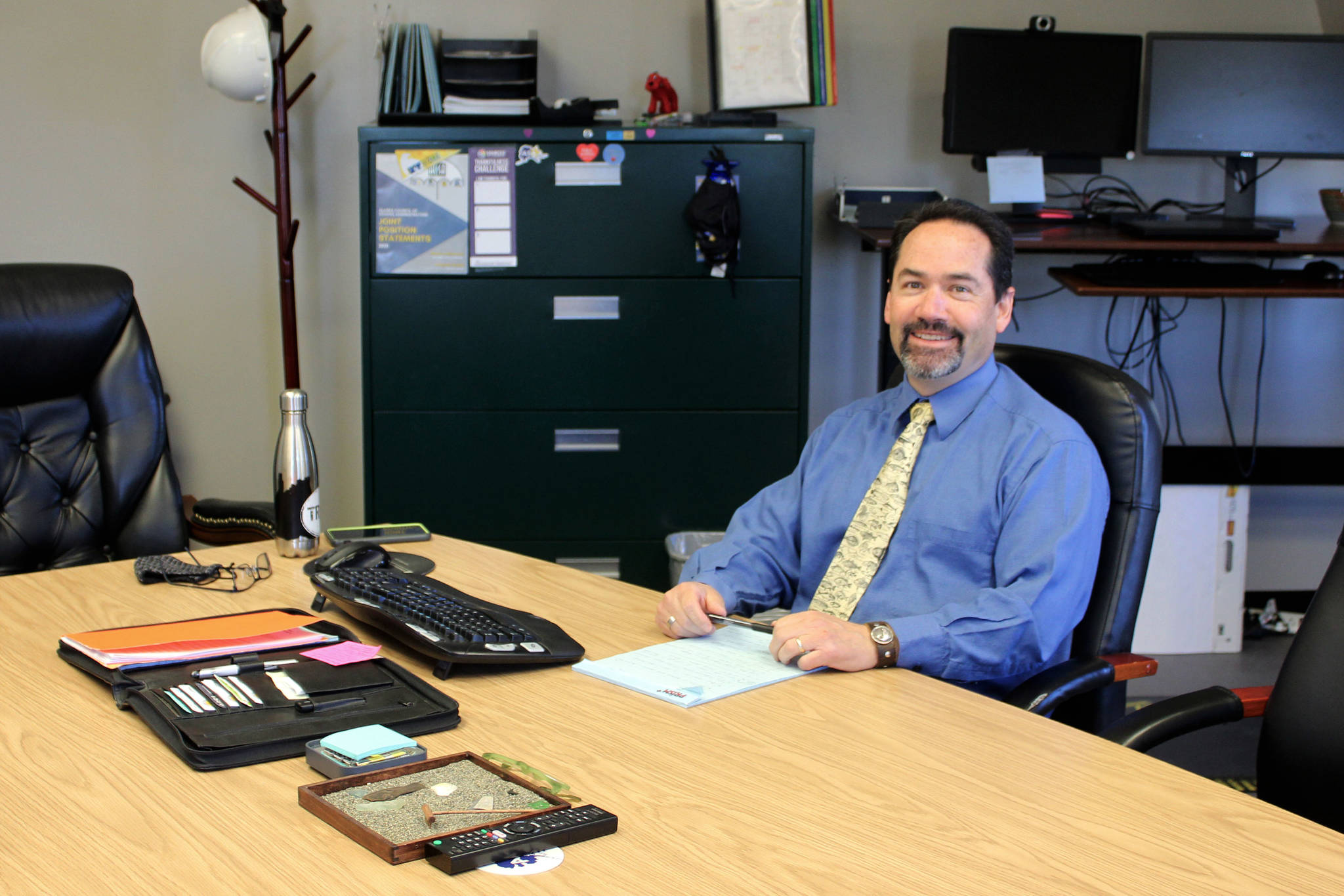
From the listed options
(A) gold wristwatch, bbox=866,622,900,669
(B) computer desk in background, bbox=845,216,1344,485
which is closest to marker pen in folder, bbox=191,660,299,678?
(A) gold wristwatch, bbox=866,622,900,669

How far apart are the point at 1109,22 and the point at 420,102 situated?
2.11 meters

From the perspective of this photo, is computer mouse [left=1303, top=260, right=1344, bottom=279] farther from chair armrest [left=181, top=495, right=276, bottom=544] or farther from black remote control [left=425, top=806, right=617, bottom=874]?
black remote control [left=425, top=806, right=617, bottom=874]

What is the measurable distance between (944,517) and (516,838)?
0.93 meters

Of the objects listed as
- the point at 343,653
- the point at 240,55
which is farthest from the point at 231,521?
the point at 240,55

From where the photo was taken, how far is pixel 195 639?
137 centimetres

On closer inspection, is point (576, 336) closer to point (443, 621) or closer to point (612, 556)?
point (612, 556)

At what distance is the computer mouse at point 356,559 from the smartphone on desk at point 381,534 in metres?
0.15

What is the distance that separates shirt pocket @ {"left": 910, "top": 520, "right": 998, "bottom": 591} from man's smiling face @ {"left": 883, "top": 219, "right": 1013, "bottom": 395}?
0.76 ft

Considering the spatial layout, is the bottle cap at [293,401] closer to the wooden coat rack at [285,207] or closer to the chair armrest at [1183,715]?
the chair armrest at [1183,715]

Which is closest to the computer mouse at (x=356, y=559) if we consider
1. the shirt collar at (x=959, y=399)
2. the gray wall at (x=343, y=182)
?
the shirt collar at (x=959, y=399)

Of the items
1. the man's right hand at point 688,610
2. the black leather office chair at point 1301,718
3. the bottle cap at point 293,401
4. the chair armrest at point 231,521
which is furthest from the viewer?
the chair armrest at point 231,521

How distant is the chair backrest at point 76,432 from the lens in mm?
2115

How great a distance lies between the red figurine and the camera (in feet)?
Result: 11.4

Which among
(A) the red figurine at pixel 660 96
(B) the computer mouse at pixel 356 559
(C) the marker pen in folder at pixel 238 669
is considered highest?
(A) the red figurine at pixel 660 96
